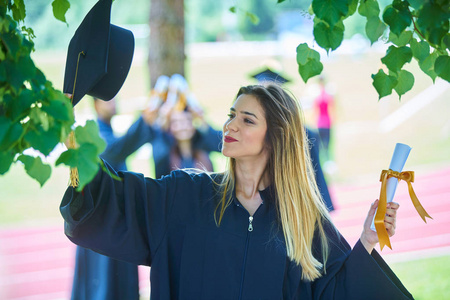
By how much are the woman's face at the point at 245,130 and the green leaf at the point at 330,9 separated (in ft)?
3.09

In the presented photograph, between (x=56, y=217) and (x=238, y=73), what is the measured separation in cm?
2014

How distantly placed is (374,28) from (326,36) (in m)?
0.25

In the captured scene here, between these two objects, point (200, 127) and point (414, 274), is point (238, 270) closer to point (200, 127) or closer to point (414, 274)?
point (200, 127)

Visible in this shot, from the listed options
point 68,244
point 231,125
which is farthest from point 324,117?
point 231,125

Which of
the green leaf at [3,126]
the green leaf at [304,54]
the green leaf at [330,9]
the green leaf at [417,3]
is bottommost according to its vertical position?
the green leaf at [3,126]

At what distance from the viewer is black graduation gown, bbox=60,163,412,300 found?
103 inches

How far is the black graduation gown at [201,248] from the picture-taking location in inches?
103

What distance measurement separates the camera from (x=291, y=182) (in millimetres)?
2961

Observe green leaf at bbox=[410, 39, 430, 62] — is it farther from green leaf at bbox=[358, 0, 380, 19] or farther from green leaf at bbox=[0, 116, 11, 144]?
green leaf at bbox=[0, 116, 11, 144]

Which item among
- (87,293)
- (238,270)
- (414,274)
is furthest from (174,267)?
(414,274)

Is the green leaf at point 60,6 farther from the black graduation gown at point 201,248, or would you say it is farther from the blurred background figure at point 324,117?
the blurred background figure at point 324,117

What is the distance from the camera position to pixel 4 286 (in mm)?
6957

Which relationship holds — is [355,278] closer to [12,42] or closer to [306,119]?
[12,42]

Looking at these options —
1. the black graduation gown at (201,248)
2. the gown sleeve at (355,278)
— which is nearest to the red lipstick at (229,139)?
the black graduation gown at (201,248)
